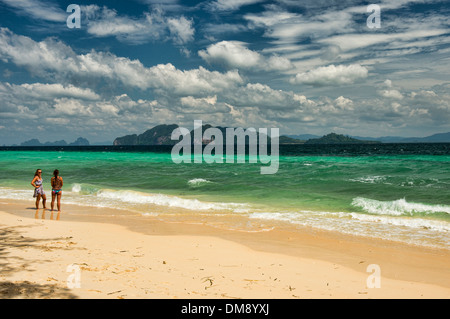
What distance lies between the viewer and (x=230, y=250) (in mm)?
9320

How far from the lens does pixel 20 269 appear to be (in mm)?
6574

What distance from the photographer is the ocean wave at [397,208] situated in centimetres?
1581

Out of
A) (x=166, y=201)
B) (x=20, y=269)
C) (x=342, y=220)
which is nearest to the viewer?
(x=20, y=269)

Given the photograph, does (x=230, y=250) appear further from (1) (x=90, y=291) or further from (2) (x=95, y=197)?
(2) (x=95, y=197)

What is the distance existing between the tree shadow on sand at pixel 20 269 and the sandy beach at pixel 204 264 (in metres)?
Answer: 0.02

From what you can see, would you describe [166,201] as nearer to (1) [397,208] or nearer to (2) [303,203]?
(2) [303,203]

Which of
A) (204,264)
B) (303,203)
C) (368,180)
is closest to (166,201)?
(303,203)

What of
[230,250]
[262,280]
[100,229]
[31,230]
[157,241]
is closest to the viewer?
[262,280]

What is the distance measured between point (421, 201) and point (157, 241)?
51.9ft

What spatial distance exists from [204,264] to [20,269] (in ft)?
12.8

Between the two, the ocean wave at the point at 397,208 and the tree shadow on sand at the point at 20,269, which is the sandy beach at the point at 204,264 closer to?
the tree shadow on sand at the point at 20,269

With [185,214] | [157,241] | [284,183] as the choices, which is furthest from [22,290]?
[284,183]

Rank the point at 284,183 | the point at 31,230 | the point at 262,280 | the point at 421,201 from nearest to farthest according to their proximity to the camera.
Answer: the point at 262,280 < the point at 31,230 < the point at 421,201 < the point at 284,183

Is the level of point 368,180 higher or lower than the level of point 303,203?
higher
